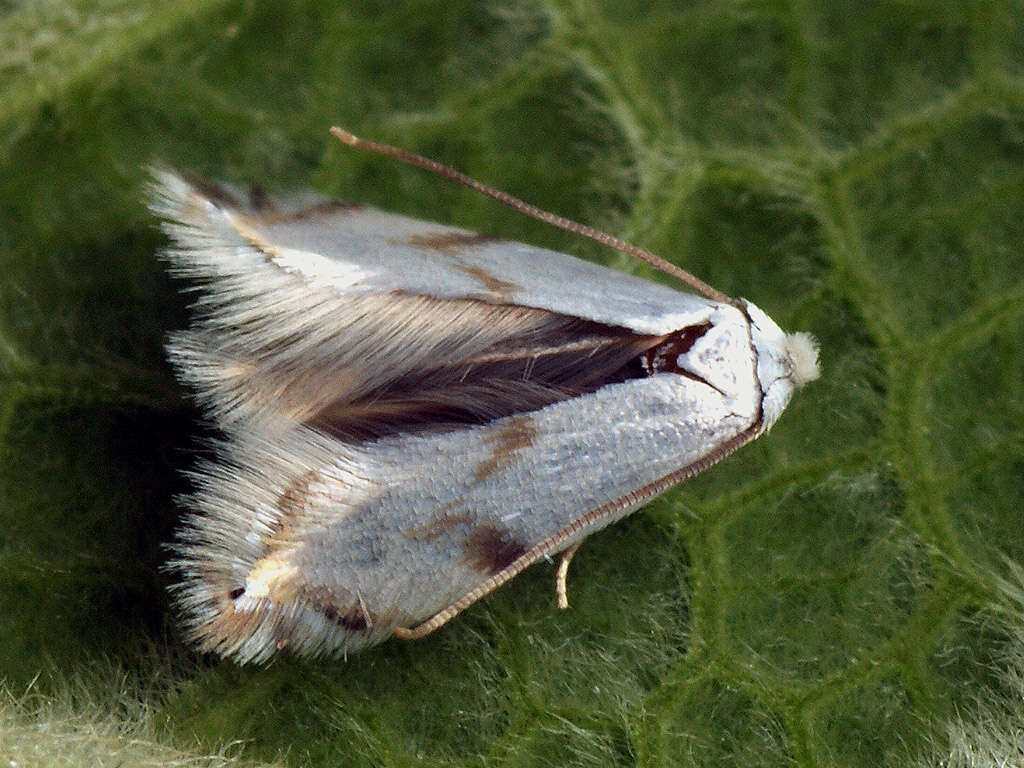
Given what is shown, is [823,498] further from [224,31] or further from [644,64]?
[224,31]

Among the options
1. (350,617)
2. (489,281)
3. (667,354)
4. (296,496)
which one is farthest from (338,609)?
(667,354)

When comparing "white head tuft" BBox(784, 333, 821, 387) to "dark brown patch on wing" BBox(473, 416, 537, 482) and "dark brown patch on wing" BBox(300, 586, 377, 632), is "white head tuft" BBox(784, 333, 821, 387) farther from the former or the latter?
"dark brown patch on wing" BBox(300, 586, 377, 632)

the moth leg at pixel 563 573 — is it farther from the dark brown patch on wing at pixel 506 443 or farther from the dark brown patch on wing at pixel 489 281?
the dark brown patch on wing at pixel 489 281

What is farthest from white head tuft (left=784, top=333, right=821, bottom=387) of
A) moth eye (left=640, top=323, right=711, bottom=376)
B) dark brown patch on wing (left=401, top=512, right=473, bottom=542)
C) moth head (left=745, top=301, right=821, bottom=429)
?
dark brown patch on wing (left=401, top=512, right=473, bottom=542)

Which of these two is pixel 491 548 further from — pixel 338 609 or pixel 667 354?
pixel 667 354

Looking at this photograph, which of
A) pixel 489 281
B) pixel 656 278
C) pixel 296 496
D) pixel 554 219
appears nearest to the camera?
pixel 296 496

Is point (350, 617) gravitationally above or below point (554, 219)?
below
